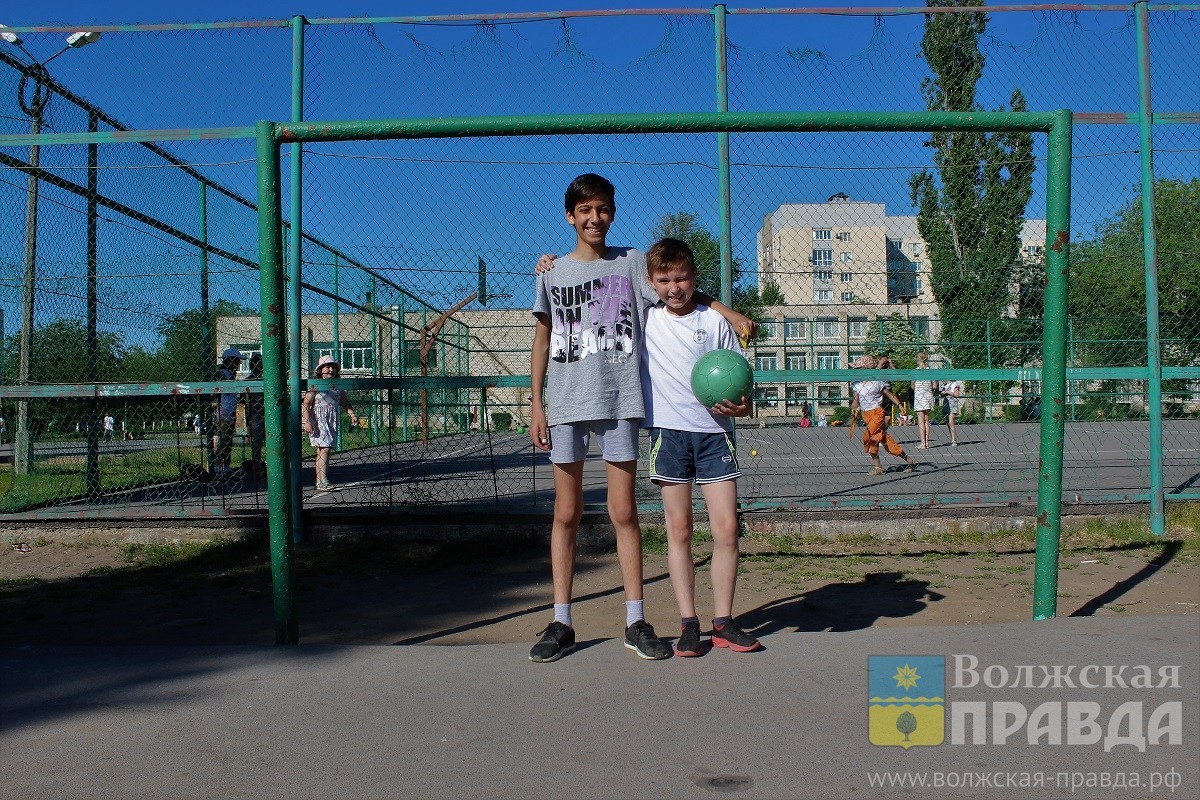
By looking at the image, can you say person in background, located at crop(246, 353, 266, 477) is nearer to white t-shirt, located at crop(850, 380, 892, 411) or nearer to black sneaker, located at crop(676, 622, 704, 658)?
black sneaker, located at crop(676, 622, 704, 658)

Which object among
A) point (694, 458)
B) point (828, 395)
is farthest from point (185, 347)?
point (828, 395)

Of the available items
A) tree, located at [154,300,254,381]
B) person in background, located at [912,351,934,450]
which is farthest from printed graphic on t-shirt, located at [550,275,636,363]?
person in background, located at [912,351,934,450]

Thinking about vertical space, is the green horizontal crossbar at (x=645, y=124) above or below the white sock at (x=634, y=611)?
above

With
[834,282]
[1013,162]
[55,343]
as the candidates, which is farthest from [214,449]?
[1013,162]

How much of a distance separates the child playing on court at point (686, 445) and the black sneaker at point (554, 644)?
41 centimetres

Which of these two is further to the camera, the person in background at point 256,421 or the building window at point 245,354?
the building window at point 245,354

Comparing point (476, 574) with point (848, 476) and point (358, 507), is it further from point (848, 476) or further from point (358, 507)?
point (848, 476)

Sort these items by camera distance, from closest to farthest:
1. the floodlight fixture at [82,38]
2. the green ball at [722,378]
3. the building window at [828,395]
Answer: the green ball at [722,378] < the floodlight fixture at [82,38] < the building window at [828,395]

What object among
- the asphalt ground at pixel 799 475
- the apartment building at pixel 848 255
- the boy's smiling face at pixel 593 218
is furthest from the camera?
the asphalt ground at pixel 799 475

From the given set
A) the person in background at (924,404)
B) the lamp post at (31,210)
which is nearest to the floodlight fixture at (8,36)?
the lamp post at (31,210)

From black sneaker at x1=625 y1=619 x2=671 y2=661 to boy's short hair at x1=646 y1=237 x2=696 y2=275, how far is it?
1290mm

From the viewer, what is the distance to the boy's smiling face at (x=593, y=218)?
136 inches

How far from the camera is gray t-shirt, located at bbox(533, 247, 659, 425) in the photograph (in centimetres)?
337

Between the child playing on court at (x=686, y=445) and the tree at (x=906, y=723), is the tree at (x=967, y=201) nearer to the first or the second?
the child playing on court at (x=686, y=445)
